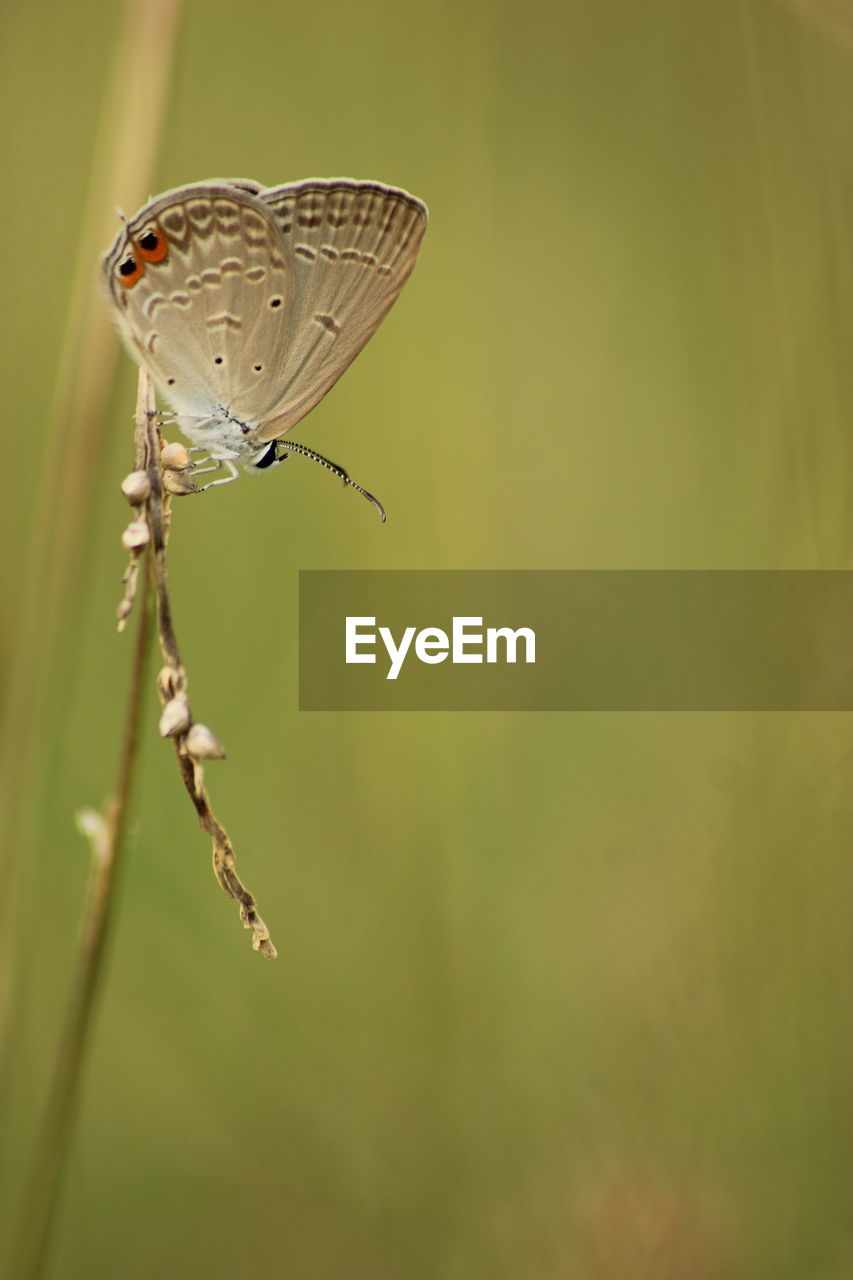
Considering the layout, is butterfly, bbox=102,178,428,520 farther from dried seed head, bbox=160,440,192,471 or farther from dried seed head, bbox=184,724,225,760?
dried seed head, bbox=184,724,225,760

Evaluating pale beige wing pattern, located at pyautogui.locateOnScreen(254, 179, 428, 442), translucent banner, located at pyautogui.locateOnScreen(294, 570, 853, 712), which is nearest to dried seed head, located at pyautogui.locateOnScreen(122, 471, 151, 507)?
pale beige wing pattern, located at pyautogui.locateOnScreen(254, 179, 428, 442)

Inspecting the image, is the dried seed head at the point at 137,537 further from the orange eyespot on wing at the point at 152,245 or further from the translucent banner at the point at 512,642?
the translucent banner at the point at 512,642

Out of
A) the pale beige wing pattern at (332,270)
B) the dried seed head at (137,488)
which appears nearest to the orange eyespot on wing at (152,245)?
the pale beige wing pattern at (332,270)

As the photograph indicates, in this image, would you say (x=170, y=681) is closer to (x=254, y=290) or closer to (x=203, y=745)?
(x=203, y=745)

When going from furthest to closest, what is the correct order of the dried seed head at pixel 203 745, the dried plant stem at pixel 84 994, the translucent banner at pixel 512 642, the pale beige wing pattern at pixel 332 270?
the translucent banner at pixel 512 642, the pale beige wing pattern at pixel 332 270, the dried plant stem at pixel 84 994, the dried seed head at pixel 203 745

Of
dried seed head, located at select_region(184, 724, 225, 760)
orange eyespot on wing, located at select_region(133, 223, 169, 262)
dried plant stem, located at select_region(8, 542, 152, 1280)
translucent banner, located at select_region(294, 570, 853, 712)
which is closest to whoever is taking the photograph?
dried seed head, located at select_region(184, 724, 225, 760)
